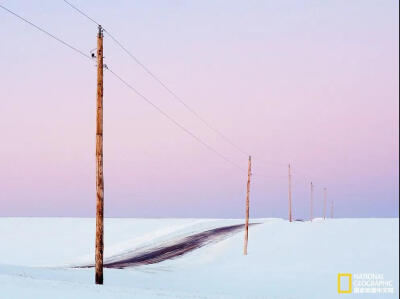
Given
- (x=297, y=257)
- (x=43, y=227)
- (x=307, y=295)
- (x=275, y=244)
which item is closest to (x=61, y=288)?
(x=307, y=295)

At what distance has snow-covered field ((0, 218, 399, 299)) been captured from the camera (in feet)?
60.7

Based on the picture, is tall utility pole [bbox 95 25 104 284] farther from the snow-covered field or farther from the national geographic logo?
the national geographic logo

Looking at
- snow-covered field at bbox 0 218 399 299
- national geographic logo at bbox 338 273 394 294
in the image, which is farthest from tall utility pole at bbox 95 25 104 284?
national geographic logo at bbox 338 273 394 294

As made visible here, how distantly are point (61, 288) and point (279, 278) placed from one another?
21.2 m

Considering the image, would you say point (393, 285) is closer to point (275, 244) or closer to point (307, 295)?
point (307, 295)

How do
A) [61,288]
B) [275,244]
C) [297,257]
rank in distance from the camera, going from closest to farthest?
[61,288] → [297,257] → [275,244]

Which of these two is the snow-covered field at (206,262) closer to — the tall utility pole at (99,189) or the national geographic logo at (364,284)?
the national geographic logo at (364,284)

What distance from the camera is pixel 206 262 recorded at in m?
43.5

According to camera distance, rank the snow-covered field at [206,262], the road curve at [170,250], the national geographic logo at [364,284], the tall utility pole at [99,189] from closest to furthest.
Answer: the snow-covered field at [206,262]
the tall utility pole at [99,189]
the national geographic logo at [364,284]
the road curve at [170,250]

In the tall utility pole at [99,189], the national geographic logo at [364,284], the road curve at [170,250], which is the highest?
the tall utility pole at [99,189]

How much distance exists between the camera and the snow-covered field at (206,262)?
60.7 feet

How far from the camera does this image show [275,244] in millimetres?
50781

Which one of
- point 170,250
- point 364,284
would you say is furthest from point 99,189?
point 170,250

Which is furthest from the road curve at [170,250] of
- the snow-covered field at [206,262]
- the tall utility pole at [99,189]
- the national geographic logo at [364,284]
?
the tall utility pole at [99,189]
